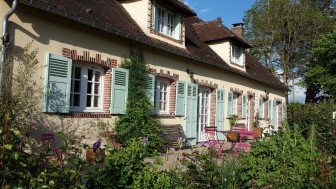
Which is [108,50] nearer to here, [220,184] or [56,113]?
[56,113]

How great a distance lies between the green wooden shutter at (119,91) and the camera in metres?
7.98

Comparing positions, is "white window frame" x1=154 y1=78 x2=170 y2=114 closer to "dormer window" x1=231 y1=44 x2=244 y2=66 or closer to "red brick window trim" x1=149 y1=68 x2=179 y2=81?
"red brick window trim" x1=149 y1=68 x2=179 y2=81

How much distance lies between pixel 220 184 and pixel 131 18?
292 inches

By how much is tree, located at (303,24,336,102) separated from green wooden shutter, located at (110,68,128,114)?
69.7ft

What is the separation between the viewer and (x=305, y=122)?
34.1ft

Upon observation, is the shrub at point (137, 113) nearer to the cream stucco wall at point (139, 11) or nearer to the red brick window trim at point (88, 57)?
the red brick window trim at point (88, 57)

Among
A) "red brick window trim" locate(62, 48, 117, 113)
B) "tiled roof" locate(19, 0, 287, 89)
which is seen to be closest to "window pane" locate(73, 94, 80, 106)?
"red brick window trim" locate(62, 48, 117, 113)

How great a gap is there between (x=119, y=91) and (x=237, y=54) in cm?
941

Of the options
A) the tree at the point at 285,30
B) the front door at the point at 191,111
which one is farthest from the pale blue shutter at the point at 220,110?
the tree at the point at 285,30

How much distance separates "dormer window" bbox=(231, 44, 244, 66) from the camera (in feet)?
50.6

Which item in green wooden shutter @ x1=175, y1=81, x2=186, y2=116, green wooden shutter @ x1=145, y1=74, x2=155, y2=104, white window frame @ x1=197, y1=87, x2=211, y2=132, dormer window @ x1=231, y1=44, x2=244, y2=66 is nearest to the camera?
green wooden shutter @ x1=145, y1=74, x2=155, y2=104

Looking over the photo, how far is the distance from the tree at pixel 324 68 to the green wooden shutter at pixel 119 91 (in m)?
21.2

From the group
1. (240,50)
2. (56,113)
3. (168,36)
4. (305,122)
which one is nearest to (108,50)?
(56,113)

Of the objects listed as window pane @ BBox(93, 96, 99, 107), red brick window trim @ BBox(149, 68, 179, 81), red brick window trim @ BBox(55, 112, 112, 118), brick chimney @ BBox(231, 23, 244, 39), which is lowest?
red brick window trim @ BBox(55, 112, 112, 118)
